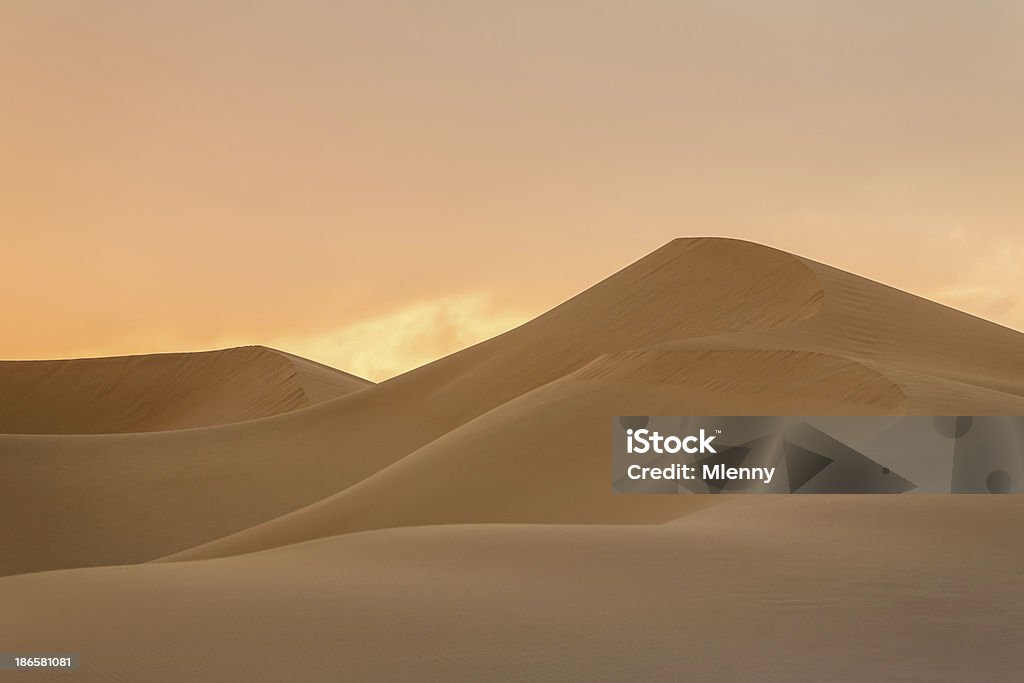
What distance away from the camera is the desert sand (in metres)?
7.84

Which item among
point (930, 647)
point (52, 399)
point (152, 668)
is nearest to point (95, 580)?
point (152, 668)

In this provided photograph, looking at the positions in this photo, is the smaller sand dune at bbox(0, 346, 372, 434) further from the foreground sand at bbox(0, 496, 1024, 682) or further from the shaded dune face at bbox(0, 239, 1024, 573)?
the foreground sand at bbox(0, 496, 1024, 682)

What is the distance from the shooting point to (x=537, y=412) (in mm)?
22953

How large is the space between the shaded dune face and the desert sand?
0.10 meters

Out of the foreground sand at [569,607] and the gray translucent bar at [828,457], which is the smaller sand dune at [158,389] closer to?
the gray translucent bar at [828,457]

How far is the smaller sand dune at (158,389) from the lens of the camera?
55.2 metres

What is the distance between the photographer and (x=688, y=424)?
62.2 ft

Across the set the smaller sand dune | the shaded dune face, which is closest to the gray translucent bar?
the shaded dune face

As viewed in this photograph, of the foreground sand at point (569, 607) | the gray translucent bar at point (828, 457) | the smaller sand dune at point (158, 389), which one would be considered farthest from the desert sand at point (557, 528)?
the smaller sand dune at point (158, 389)

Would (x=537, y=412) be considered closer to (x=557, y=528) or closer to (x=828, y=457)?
(x=828, y=457)

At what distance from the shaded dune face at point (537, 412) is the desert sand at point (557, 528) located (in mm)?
96

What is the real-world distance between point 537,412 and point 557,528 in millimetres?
10851

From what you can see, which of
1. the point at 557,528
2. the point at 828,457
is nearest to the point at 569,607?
the point at 557,528

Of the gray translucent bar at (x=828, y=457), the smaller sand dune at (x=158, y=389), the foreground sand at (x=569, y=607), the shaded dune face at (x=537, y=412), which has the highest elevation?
the smaller sand dune at (x=158, y=389)
